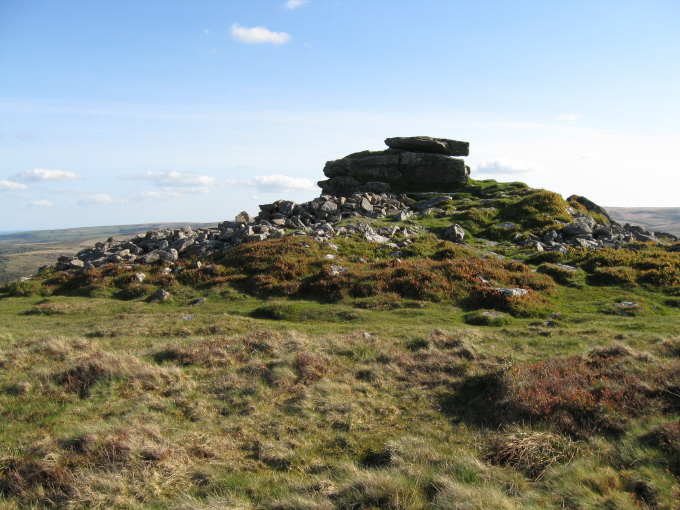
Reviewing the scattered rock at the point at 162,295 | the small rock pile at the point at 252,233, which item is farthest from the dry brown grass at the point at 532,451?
the small rock pile at the point at 252,233

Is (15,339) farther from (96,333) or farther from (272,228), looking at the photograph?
(272,228)

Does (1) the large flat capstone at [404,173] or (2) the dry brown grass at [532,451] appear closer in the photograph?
(2) the dry brown grass at [532,451]

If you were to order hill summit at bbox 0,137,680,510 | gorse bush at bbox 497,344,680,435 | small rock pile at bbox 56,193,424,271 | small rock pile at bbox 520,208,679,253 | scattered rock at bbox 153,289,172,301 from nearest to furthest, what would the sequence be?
hill summit at bbox 0,137,680,510 < gorse bush at bbox 497,344,680,435 < scattered rock at bbox 153,289,172,301 < small rock pile at bbox 520,208,679,253 < small rock pile at bbox 56,193,424,271

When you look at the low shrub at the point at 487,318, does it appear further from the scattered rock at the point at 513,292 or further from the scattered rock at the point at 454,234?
the scattered rock at the point at 454,234

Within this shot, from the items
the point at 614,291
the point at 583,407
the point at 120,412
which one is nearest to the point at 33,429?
the point at 120,412

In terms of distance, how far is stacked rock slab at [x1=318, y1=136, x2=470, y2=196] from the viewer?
56906 mm

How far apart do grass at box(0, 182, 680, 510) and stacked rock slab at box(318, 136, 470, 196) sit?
3545cm

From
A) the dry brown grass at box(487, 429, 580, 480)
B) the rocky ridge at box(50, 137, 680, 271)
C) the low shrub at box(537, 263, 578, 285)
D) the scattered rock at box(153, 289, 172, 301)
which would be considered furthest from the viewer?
the rocky ridge at box(50, 137, 680, 271)

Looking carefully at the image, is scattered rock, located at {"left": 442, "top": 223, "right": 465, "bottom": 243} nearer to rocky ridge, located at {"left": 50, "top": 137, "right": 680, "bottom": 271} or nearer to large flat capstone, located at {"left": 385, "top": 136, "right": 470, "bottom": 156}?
rocky ridge, located at {"left": 50, "top": 137, "right": 680, "bottom": 271}

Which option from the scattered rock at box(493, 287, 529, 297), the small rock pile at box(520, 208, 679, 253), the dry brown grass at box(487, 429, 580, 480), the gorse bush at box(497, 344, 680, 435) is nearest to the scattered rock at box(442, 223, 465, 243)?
the small rock pile at box(520, 208, 679, 253)

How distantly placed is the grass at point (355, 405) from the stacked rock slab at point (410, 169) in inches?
1396

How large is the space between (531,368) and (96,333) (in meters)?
18.3

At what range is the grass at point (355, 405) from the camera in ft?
24.6

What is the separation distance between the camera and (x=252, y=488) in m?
7.77
